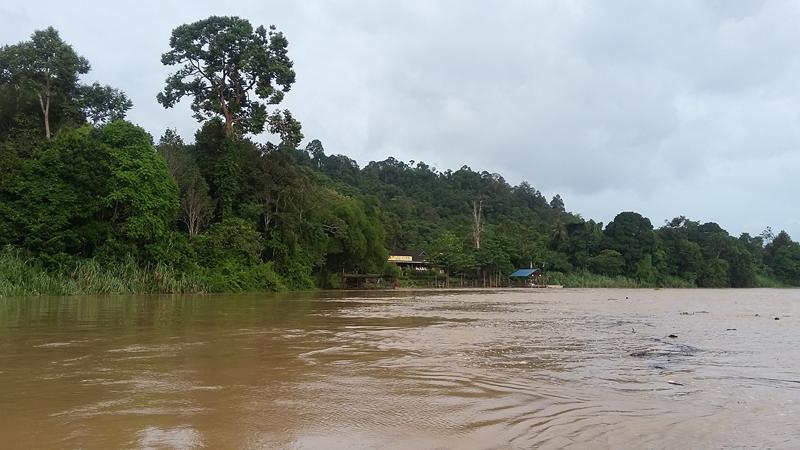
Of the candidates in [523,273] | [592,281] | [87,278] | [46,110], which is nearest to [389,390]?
[87,278]

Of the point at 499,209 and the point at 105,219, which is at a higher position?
the point at 499,209

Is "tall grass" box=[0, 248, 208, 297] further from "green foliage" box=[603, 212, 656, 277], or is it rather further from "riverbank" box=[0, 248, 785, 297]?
"green foliage" box=[603, 212, 656, 277]

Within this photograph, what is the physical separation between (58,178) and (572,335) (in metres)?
26.7

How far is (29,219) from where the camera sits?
87.4 ft

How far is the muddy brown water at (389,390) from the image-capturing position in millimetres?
3705

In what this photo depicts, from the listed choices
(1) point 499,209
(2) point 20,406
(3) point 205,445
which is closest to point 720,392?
(3) point 205,445

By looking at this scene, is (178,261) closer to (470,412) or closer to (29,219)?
(29,219)

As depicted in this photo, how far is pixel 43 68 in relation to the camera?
34.5 metres

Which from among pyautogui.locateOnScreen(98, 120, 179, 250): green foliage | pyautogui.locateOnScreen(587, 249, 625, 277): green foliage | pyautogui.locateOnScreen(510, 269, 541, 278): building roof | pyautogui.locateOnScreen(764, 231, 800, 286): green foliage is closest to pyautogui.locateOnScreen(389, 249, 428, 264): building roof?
pyautogui.locateOnScreen(510, 269, 541, 278): building roof

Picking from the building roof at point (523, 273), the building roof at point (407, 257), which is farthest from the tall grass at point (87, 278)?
the building roof at point (407, 257)

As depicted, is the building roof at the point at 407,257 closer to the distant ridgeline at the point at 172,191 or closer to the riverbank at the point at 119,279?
the distant ridgeline at the point at 172,191

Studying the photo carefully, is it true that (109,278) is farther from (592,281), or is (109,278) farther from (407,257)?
(592,281)

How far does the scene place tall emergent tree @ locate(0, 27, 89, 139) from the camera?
33.6 m

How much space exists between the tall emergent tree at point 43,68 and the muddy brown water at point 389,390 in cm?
3026
